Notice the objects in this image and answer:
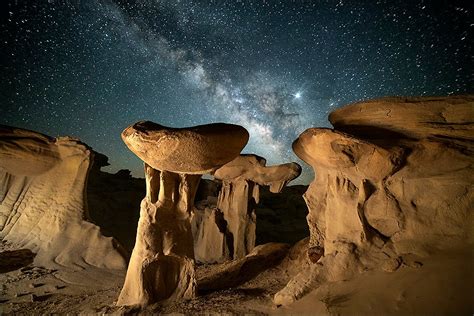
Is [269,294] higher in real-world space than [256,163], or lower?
lower

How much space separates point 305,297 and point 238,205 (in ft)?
18.3

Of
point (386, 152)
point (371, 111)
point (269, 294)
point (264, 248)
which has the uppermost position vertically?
point (371, 111)

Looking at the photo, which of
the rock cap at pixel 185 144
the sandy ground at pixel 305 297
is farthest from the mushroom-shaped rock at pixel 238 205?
the rock cap at pixel 185 144

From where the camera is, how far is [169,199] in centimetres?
431

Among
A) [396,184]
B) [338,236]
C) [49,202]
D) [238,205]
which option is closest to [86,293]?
[49,202]

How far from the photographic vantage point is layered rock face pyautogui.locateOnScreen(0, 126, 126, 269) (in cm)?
642

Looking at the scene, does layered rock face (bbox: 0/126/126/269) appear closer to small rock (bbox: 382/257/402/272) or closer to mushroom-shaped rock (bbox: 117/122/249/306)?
mushroom-shaped rock (bbox: 117/122/249/306)

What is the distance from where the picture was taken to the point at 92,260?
20.7 feet

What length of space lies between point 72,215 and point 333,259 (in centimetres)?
630

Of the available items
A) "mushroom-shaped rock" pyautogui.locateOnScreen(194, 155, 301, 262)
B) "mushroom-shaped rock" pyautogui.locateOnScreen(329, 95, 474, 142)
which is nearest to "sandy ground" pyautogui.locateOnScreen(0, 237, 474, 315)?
"mushroom-shaped rock" pyautogui.locateOnScreen(329, 95, 474, 142)

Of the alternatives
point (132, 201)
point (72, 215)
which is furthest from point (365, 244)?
point (132, 201)

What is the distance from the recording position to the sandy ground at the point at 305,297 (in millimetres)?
2729

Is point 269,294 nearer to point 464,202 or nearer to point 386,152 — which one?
point 386,152

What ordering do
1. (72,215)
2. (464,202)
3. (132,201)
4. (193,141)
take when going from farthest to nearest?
(132,201) < (72,215) < (464,202) < (193,141)
